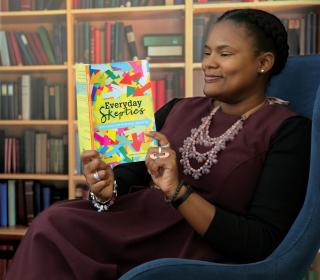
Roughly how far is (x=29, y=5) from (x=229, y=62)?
2078mm

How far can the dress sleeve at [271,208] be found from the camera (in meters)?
0.92

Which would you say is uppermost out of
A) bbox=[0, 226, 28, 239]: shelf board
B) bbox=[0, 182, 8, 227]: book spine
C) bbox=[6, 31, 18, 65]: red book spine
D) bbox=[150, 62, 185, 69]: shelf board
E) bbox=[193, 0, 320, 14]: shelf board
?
bbox=[193, 0, 320, 14]: shelf board

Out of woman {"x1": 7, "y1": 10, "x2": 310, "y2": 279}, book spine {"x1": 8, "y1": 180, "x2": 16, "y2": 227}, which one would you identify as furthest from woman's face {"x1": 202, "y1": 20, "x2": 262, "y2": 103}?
book spine {"x1": 8, "y1": 180, "x2": 16, "y2": 227}

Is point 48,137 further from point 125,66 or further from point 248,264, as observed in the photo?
point 248,264

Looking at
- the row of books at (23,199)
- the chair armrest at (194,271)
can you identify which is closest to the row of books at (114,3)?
the row of books at (23,199)

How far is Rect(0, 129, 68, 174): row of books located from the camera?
2.80 m

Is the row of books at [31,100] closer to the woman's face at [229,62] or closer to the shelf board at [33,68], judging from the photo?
the shelf board at [33,68]

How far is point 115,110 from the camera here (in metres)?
0.96

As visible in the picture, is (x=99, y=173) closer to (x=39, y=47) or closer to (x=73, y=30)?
(x=73, y=30)

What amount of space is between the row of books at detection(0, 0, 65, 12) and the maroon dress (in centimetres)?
195

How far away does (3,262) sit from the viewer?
2.65 meters

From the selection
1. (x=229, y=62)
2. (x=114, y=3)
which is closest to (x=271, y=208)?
(x=229, y=62)

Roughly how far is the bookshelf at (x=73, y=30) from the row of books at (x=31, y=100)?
5cm

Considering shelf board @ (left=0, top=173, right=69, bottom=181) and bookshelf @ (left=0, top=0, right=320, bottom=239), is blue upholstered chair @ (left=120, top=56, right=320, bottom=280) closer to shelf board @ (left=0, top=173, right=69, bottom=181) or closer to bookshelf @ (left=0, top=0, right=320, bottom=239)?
bookshelf @ (left=0, top=0, right=320, bottom=239)
